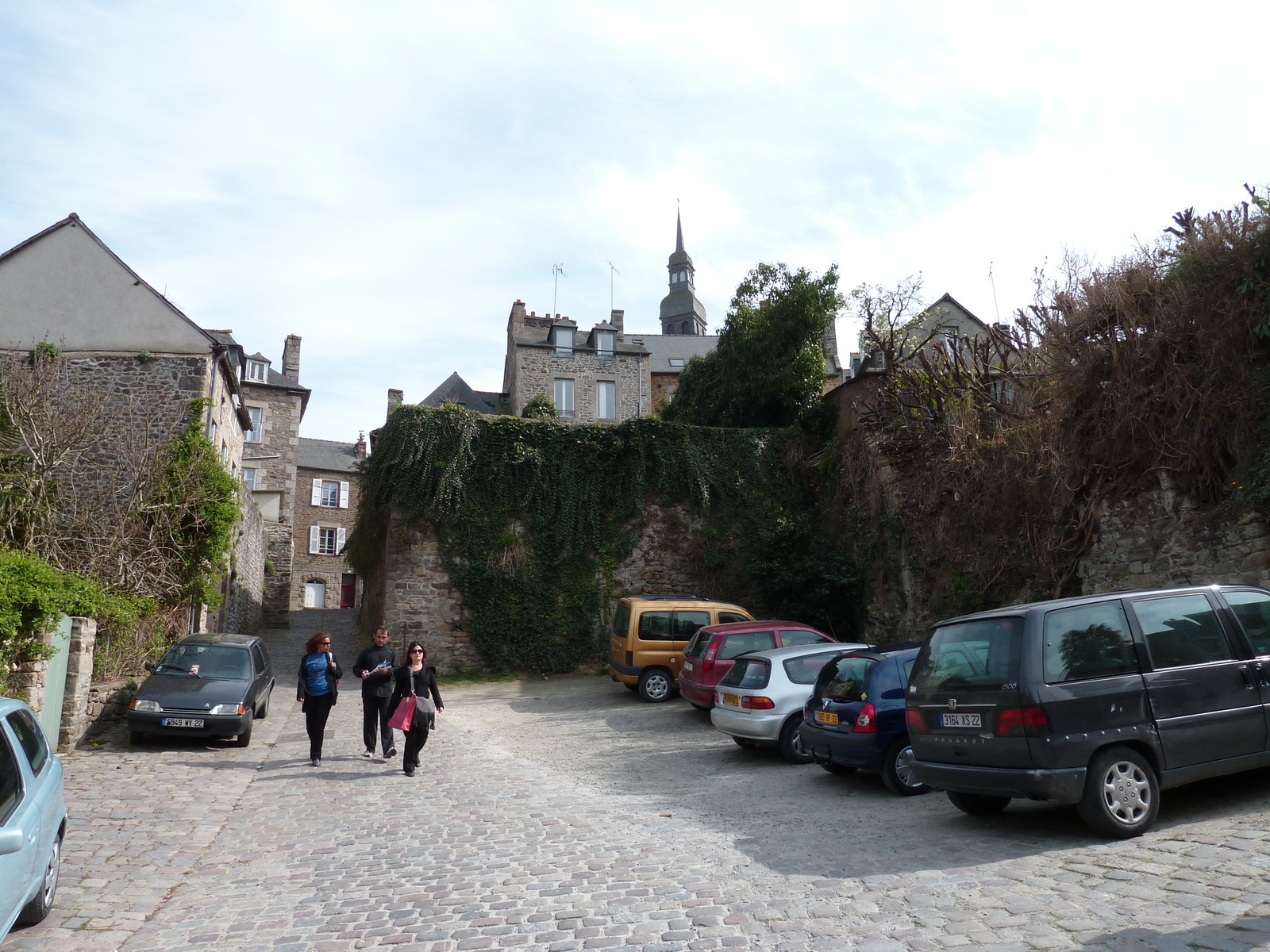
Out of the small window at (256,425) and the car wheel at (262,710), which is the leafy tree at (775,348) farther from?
the small window at (256,425)

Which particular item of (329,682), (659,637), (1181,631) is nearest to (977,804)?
(1181,631)

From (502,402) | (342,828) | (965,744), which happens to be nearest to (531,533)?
(342,828)

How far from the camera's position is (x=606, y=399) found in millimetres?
41312

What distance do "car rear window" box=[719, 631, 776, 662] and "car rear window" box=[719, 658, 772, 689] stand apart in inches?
68.0

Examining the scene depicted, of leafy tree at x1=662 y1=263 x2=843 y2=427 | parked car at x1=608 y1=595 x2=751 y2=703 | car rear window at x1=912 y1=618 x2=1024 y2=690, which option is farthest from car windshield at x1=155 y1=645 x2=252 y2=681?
leafy tree at x1=662 y1=263 x2=843 y2=427

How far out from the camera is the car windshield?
12289 millimetres

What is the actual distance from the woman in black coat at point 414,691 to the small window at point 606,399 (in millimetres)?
31131

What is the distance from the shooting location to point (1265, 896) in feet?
15.0

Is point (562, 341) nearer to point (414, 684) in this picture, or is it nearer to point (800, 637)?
point (800, 637)

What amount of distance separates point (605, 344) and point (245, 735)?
3169 centimetres

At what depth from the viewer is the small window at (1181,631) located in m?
6.44

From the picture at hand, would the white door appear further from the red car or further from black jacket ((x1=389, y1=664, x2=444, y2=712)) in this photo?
black jacket ((x1=389, y1=664, x2=444, y2=712))

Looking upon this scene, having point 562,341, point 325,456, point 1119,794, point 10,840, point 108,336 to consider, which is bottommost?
point 1119,794

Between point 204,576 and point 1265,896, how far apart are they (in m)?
17.6
